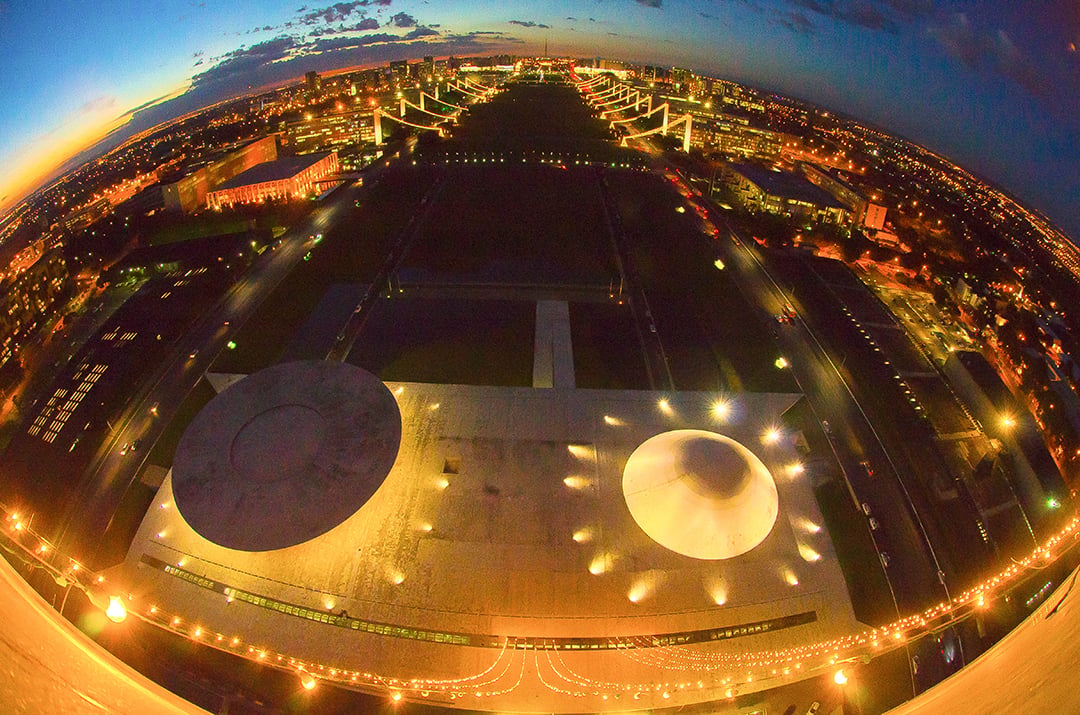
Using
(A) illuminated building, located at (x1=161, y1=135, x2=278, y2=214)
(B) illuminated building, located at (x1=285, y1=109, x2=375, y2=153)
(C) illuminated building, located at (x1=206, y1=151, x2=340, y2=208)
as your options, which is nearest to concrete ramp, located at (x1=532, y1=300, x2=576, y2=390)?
(C) illuminated building, located at (x1=206, y1=151, x2=340, y2=208)

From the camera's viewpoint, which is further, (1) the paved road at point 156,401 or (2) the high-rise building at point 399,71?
(2) the high-rise building at point 399,71

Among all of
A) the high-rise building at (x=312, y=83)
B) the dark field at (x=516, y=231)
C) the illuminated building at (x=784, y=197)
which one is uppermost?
the high-rise building at (x=312, y=83)

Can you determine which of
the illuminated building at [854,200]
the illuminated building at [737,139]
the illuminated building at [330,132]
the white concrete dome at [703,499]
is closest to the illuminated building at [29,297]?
the white concrete dome at [703,499]

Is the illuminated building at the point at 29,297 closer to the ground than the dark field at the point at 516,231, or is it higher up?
closer to the ground

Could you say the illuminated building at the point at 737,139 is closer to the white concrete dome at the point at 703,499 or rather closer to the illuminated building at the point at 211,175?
the illuminated building at the point at 211,175

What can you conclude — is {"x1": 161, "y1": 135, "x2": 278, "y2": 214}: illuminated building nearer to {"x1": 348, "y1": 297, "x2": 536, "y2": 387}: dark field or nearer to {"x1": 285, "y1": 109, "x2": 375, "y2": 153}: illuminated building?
{"x1": 285, "y1": 109, "x2": 375, "y2": 153}: illuminated building

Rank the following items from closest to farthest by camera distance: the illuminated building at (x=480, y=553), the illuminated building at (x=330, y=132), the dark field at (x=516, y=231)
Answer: the illuminated building at (x=480, y=553) < the dark field at (x=516, y=231) < the illuminated building at (x=330, y=132)

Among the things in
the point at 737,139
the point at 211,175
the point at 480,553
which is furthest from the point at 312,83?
the point at 480,553

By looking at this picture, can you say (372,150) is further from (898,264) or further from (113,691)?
(113,691)
